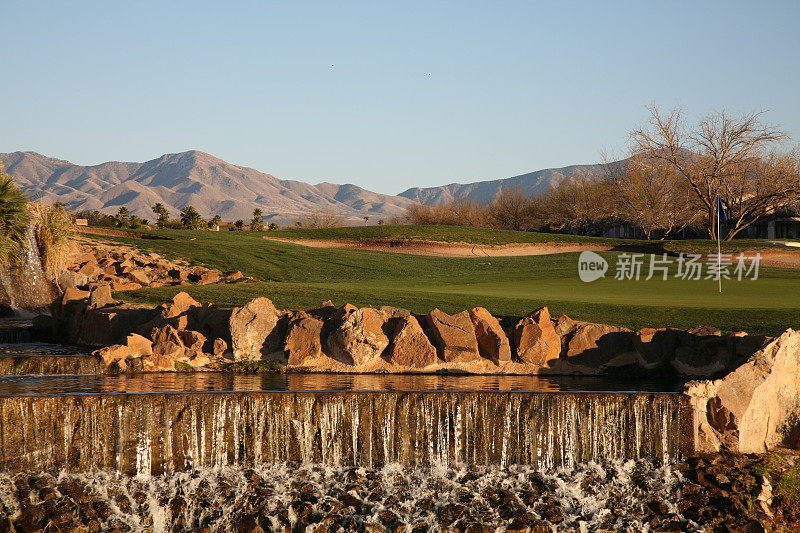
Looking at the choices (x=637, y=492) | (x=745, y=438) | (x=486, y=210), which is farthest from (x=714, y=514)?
(x=486, y=210)

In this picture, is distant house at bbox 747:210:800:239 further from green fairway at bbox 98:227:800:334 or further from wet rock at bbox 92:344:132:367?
wet rock at bbox 92:344:132:367

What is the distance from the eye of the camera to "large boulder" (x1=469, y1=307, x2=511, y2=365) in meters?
10.4

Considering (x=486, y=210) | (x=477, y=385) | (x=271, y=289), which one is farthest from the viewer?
(x=486, y=210)

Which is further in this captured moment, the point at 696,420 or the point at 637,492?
the point at 696,420

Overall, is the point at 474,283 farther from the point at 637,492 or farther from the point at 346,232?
the point at 346,232

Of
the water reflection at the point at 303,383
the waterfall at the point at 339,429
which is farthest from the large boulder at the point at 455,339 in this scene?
the waterfall at the point at 339,429

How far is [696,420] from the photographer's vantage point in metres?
7.77

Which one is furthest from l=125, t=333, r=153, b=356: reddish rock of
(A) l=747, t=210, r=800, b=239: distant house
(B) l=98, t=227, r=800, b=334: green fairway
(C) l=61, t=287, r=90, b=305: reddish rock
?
(A) l=747, t=210, r=800, b=239: distant house

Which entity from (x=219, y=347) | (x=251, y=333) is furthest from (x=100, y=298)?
(x=251, y=333)

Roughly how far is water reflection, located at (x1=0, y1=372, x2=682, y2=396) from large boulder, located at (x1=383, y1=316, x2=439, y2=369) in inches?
11.7

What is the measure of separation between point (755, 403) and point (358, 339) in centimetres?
525

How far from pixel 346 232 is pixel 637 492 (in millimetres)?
37465

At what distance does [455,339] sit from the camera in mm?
10336

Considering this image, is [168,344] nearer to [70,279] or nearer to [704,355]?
[704,355]
